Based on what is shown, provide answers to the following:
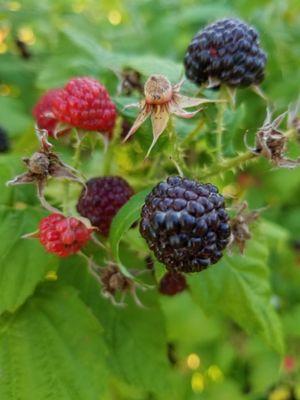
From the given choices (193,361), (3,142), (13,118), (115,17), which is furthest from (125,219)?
(115,17)

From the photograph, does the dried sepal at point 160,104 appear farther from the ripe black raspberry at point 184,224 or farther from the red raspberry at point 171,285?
the red raspberry at point 171,285

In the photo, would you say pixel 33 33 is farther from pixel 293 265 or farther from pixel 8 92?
pixel 293 265

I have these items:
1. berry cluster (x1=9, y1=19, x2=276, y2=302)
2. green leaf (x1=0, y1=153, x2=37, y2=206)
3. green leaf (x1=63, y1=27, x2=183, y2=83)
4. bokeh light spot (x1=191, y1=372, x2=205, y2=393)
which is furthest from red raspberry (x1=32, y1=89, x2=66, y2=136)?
bokeh light spot (x1=191, y1=372, x2=205, y2=393)

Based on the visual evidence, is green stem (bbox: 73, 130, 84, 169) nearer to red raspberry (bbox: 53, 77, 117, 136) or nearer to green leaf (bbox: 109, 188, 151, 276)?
red raspberry (bbox: 53, 77, 117, 136)

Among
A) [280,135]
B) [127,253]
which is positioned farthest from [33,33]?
[280,135]

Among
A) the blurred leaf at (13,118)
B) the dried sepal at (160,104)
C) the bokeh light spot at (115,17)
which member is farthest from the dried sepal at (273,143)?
the bokeh light spot at (115,17)

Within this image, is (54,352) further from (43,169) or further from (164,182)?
(164,182)
